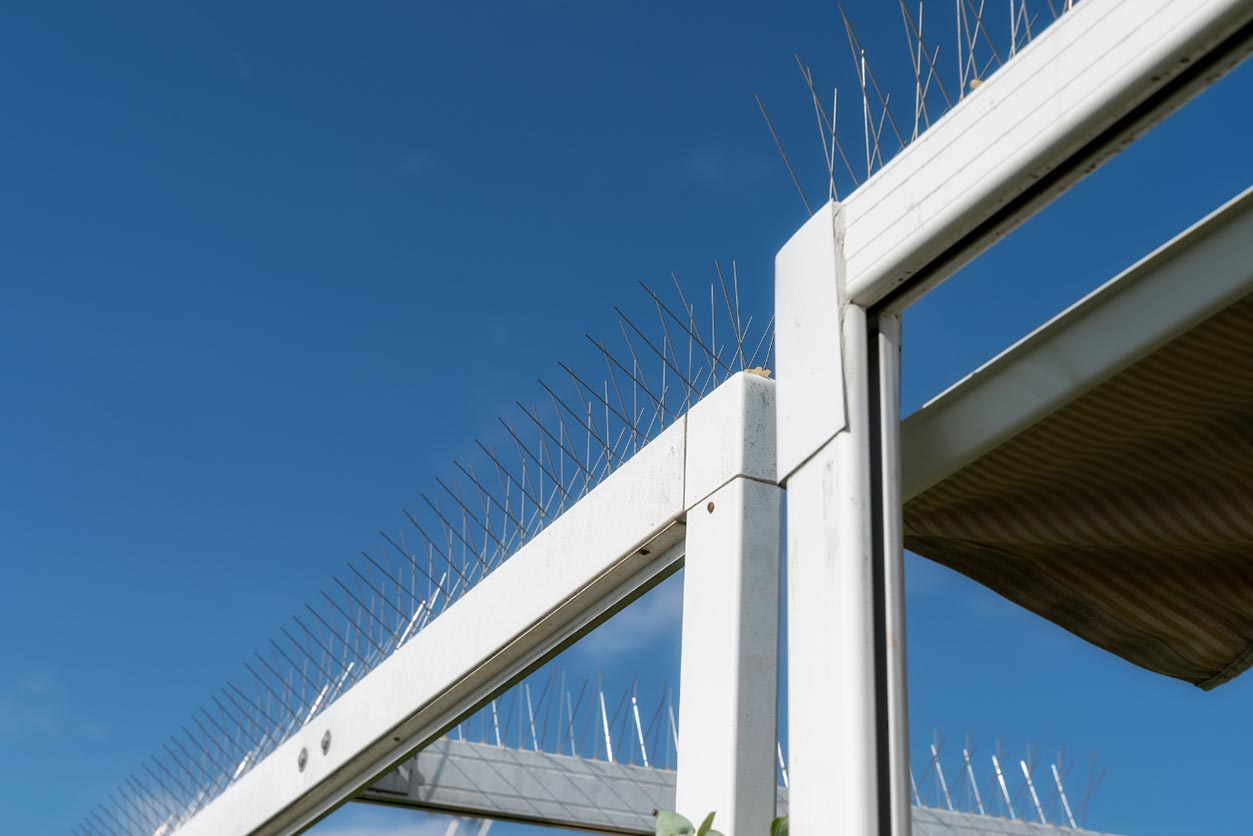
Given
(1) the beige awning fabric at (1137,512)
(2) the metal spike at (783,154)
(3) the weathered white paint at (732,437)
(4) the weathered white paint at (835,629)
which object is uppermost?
(2) the metal spike at (783,154)

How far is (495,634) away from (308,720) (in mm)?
1501

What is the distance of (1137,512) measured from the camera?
264 centimetres

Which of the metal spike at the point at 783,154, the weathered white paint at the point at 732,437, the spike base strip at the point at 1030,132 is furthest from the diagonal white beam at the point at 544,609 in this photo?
the spike base strip at the point at 1030,132

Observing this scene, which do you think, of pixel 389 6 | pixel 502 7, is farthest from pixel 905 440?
pixel 389 6

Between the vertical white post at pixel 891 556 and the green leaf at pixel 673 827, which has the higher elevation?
the vertical white post at pixel 891 556

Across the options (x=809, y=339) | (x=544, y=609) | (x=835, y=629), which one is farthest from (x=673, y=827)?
(x=544, y=609)

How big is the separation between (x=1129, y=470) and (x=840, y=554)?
64cm

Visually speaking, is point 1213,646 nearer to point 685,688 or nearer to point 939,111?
point 685,688

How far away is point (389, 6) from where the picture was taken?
9508mm

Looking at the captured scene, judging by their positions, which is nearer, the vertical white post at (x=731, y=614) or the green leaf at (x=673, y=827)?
the green leaf at (x=673, y=827)

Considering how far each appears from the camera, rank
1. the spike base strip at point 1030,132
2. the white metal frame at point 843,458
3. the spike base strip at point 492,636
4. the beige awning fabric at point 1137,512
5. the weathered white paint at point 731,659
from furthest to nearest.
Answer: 1. the spike base strip at point 492,636
2. the weathered white paint at point 731,659
3. the beige awning fabric at point 1137,512
4. the white metal frame at point 843,458
5. the spike base strip at point 1030,132

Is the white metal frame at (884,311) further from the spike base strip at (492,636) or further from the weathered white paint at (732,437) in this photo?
the spike base strip at (492,636)

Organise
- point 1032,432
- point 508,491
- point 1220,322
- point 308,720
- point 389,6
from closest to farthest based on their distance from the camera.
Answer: point 1220,322 < point 1032,432 < point 508,491 < point 308,720 < point 389,6

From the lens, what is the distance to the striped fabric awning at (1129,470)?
2.30m
